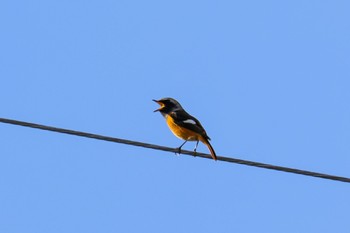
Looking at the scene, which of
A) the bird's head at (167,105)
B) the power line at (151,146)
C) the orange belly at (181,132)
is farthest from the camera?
the bird's head at (167,105)

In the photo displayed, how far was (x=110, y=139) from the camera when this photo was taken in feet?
32.1

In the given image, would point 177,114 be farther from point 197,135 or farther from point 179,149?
point 179,149

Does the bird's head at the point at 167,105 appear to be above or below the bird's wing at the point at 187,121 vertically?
above

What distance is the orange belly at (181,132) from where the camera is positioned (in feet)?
43.4

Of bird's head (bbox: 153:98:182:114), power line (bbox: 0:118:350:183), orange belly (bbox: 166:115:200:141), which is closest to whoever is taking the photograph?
power line (bbox: 0:118:350:183)

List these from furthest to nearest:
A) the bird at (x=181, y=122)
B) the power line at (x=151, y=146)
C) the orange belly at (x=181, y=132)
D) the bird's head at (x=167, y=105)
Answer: the bird's head at (x=167, y=105) < the orange belly at (x=181, y=132) < the bird at (x=181, y=122) < the power line at (x=151, y=146)

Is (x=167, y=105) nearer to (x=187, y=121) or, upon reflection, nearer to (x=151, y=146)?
(x=187, y=121)

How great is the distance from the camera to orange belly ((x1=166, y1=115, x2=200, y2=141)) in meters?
13.2

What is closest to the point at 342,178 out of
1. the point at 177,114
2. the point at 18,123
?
the point at 18,123

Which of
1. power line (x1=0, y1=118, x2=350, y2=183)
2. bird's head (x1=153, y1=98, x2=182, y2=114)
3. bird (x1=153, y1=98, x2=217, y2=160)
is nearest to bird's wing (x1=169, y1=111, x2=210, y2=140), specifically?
bird (x1=153, y1=98, x2=217, y2=160)

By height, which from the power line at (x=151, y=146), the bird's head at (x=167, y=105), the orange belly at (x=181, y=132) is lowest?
the power line at (x=151, y=146)

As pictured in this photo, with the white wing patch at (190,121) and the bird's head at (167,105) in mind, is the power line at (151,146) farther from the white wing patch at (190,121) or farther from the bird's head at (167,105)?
the bird's head at (167,105)

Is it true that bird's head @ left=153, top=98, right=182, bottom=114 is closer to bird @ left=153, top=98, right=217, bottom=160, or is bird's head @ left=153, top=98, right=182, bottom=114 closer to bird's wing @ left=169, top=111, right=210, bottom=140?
bird @ left=153, top=98, right=217, bottom=160

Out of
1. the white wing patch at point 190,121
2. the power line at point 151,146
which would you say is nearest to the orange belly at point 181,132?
the white wing patch at point 190,121
